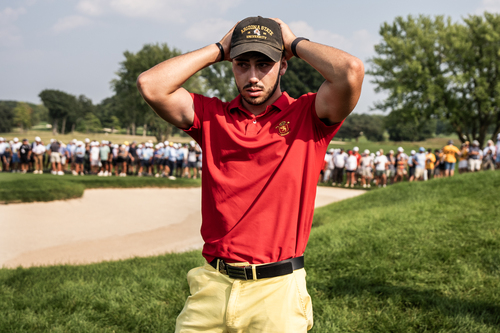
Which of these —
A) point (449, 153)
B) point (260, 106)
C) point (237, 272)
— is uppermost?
point (449, 153)

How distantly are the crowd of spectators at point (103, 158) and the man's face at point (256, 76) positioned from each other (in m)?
18.4

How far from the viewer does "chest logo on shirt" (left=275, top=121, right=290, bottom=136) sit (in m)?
2.16

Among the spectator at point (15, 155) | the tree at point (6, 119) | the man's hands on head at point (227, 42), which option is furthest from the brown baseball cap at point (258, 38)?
the tree at point (6, 119)

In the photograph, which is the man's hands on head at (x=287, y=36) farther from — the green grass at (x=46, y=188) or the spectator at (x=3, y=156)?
the spectator at (x=3, y=156)

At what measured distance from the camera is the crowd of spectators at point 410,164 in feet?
57.9

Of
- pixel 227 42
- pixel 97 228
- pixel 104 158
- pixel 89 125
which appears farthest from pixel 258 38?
pixel 89 125

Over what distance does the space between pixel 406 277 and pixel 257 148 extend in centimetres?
402

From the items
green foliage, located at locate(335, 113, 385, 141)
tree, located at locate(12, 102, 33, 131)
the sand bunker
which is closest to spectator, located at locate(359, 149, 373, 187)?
the sand bunker

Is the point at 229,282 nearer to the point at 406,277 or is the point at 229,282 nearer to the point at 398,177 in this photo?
the point at 406,277

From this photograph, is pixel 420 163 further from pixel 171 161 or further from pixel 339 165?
pixel 171 161

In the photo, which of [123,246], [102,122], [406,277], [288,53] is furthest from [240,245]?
[102,122]

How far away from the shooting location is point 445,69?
1454 inches

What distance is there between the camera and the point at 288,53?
7.60 feet

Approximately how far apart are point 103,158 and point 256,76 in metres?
19.5
